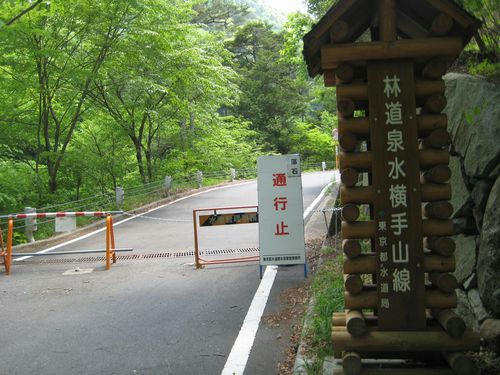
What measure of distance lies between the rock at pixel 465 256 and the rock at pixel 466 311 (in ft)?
0.49

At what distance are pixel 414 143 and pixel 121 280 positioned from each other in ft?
19.5

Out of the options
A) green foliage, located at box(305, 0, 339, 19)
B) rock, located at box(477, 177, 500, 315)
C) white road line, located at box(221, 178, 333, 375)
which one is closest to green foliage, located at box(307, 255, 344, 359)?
white road line, located at box(221, 178, 333, 375)

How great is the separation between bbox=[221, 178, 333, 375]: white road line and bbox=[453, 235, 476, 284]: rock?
2.32 meters

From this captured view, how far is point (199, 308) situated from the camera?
6461 millimetres

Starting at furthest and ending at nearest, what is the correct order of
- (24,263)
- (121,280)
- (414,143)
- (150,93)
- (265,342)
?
(150,93) → (24,263) → (121,280) → (265,342) → (414,143)

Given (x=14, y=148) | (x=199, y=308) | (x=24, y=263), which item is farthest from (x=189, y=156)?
(x=199, y=308)

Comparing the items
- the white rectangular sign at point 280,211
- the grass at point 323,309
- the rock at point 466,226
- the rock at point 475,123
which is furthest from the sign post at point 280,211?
the rock at point 466,226

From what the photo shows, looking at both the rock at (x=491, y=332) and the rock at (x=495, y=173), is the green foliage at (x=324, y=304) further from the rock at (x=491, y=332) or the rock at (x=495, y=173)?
the rock at (x=495, y=173)

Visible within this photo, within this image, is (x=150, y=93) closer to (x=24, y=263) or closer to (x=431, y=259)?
(x=24, y=263)

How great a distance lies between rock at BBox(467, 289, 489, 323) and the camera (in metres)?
4.29

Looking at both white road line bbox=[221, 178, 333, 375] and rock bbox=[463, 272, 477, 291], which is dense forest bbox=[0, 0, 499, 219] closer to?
white road line bbox=[221, 178, 333, 375]

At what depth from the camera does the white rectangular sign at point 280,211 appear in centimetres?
739

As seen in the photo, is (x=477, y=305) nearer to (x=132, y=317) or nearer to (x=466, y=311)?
(x=466, y=311)

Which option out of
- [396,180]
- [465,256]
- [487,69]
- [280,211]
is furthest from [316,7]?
[396,180]
